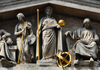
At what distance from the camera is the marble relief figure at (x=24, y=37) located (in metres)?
18.2

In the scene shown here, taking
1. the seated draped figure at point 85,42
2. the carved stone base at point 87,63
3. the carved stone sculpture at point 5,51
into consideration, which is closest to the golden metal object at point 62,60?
the seated draped figure at point 85,42

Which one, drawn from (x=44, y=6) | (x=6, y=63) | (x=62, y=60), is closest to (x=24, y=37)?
(x=6, y=63)

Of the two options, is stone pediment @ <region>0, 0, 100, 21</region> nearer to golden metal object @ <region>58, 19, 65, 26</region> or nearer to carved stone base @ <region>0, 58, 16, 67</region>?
golden metal object @ <region>58, 19, 65, 26</region>

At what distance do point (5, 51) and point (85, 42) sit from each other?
3625mm

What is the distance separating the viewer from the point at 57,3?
1909cm

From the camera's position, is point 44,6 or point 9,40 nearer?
point 9,40

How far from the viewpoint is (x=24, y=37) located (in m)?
18.6

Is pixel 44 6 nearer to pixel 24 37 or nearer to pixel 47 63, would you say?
pixel 24 37

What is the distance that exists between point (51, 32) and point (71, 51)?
1.27 metres

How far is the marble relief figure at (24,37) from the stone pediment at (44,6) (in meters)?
0.40

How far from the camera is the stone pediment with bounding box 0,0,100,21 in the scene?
18984mm

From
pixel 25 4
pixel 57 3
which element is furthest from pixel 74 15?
pixel 25 4

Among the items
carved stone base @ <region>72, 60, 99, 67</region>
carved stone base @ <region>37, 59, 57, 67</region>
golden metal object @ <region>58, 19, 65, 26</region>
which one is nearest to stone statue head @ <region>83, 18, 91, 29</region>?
golden metal object @ <region>58, 19, 65, 26</region>

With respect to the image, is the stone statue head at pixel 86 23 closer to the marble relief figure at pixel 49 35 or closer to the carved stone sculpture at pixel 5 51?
the marble relief figure at pixel 49 35
